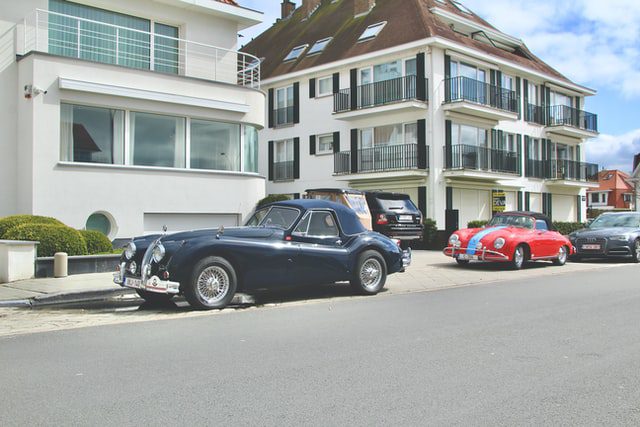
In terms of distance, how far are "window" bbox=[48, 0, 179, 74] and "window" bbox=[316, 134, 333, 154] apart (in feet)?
46.4

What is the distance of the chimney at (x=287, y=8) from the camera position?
42844 mm

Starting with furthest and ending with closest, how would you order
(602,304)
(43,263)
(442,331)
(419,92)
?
(419,92) → (43,263) → (602,304) → (442,331)

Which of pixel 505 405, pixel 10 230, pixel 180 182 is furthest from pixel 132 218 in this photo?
pixel 505 405

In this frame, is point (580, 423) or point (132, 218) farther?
point (132, 218)

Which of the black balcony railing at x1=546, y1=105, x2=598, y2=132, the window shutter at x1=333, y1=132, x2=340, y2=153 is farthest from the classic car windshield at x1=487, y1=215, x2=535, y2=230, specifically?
the black balcony railing at x1=546, y1=105, x2=598, y2=132

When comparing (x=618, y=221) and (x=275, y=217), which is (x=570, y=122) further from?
(x=275, y=217)

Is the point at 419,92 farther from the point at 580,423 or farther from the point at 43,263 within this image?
the point at 580,423

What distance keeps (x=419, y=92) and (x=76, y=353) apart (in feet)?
77.3

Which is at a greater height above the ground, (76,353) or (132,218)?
(132,218)

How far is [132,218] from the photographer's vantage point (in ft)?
52.7

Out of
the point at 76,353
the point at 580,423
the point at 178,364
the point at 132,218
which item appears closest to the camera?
the point at 580,423

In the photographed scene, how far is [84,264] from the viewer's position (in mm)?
12289

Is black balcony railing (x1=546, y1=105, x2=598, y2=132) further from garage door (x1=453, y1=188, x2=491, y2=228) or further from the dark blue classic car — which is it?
the dark blue classic car

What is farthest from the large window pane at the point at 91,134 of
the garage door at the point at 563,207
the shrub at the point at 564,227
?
the garage door at the point at 563,207
